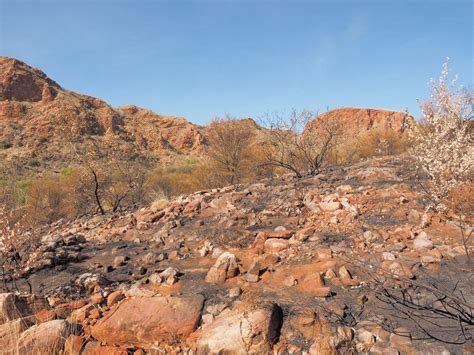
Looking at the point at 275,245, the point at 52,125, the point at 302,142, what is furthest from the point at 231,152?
the point at 52,125

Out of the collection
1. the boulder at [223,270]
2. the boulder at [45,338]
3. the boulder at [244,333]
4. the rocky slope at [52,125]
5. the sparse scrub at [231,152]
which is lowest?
the boulder at [244,333]

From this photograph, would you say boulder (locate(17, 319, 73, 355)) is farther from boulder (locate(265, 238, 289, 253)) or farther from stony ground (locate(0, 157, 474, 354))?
boulder (locate(265, 238, 289, 253))

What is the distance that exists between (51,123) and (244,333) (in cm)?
2863

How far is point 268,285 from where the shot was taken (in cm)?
376

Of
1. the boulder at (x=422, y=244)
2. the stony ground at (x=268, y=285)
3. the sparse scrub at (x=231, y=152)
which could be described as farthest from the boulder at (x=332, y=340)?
the sparse scrub at (x=231, y=152)

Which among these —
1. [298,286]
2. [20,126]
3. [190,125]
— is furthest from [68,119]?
[190,125]

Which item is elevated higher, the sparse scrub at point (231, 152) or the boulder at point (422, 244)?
the sparse scrub at point (231, 152)

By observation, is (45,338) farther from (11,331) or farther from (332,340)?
(332,340)

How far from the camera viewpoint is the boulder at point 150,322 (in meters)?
3.26

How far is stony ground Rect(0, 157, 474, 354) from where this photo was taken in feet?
9.64

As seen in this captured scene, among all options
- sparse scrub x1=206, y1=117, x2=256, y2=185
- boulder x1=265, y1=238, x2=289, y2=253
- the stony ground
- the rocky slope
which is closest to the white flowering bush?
the stony ground

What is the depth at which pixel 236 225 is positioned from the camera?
18.6ft

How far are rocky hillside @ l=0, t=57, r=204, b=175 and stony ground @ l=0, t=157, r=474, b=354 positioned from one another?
23.0 metres

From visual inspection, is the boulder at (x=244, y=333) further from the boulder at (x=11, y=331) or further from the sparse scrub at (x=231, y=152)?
the sparse scrub at (x=231, y=152)
